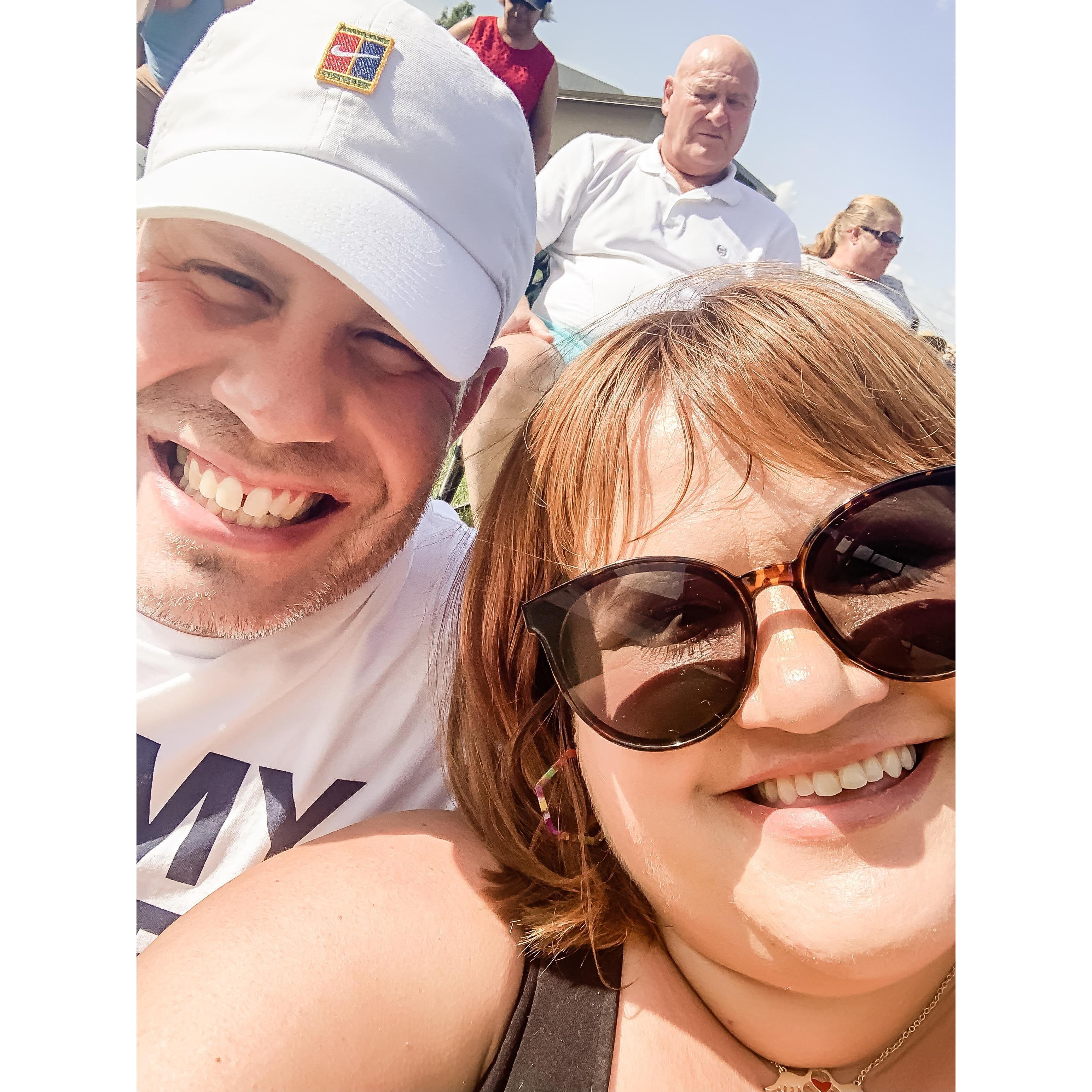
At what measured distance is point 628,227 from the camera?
3.94 ft

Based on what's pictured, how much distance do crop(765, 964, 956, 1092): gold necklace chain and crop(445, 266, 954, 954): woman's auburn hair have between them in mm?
249

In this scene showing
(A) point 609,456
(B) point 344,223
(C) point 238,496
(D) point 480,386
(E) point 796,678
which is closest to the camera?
(E) point 796,678

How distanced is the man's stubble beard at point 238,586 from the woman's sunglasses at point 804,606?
496 millimetres

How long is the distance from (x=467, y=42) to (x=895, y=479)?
2.96ft

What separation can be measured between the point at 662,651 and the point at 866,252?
0.70 metres

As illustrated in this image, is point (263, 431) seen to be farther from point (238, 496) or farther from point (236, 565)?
point (236, 565)

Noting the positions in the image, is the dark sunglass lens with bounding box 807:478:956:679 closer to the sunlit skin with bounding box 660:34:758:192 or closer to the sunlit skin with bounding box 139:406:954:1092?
the sunlit skin with bounding box 139:406:954:1092

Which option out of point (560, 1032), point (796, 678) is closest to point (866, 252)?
point (796, 678)

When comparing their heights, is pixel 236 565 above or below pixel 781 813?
below

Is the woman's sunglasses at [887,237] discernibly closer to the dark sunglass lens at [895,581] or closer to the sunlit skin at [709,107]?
the sunlit skin at [709,107]

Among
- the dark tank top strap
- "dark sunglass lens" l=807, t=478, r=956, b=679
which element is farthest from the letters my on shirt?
"dark sunglass lens" l=807, t=478, r=956, b=679

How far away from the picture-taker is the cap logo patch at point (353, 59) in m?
1.02
